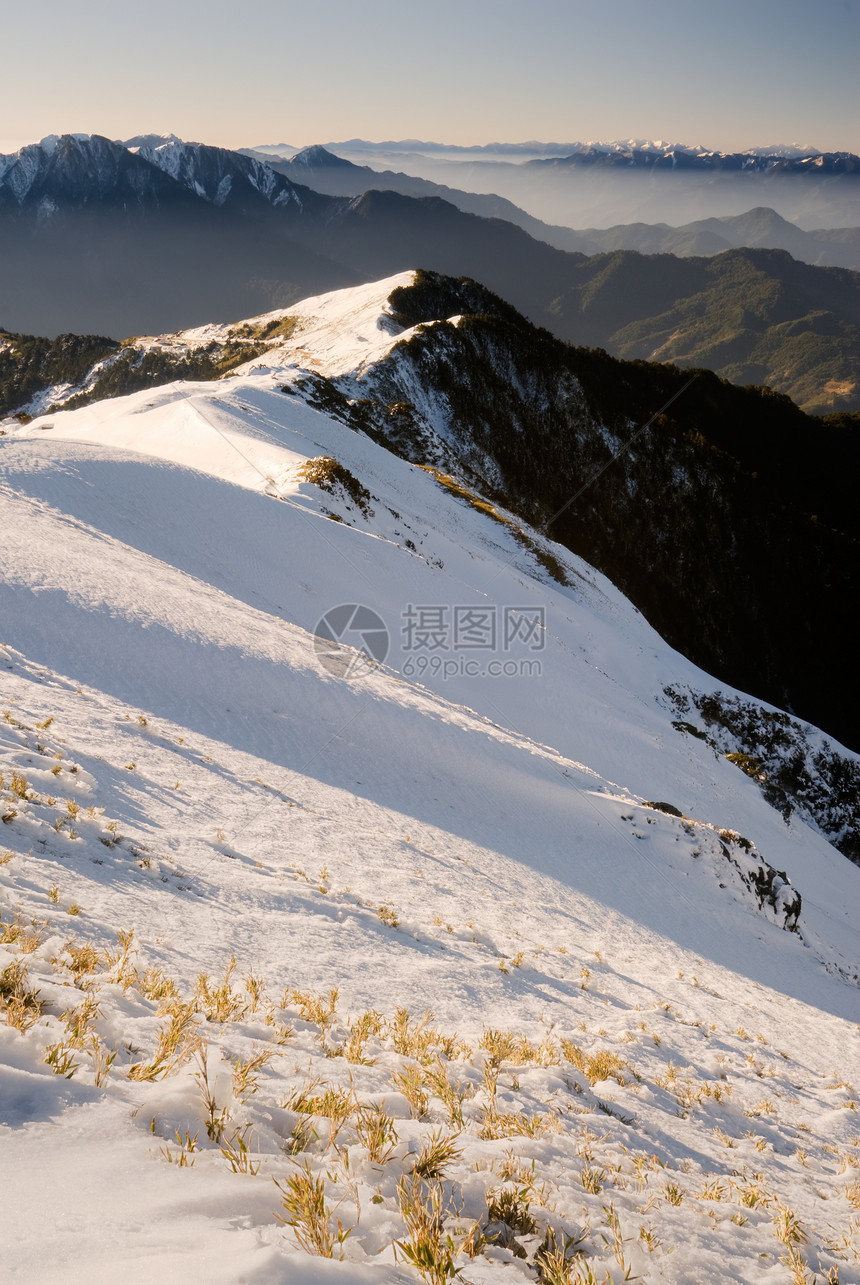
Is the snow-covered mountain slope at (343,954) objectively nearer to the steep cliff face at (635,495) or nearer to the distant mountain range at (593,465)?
the distant mountain range at (593,465)

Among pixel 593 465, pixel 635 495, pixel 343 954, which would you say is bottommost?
pixel 343 954

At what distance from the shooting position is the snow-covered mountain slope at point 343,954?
299cm

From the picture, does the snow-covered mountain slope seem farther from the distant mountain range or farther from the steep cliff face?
the steep cliff face

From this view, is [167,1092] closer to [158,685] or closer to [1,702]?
[1,702]

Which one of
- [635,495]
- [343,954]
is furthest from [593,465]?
[343,954]

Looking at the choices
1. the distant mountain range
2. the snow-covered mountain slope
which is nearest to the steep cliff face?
the distant mountain range

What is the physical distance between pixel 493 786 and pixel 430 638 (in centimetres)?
963

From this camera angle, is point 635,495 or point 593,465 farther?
point 593,465

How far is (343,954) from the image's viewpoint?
6.89m

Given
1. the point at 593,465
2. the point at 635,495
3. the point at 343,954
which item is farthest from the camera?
the point at 593,465

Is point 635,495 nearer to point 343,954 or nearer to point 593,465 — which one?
point 593,465

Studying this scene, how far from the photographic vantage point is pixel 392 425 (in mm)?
59062

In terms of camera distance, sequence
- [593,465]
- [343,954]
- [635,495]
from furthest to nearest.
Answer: [593,465] → [635,495] → [343,954]

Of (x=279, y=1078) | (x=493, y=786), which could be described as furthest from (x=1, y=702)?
(x=493, y=786)
